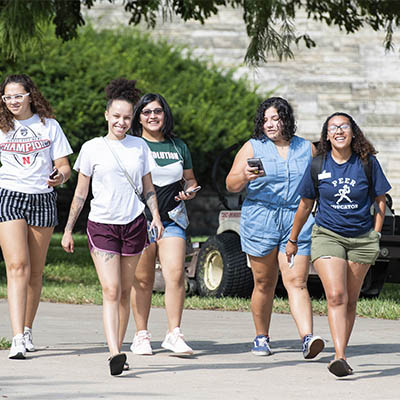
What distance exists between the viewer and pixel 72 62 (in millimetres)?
23188

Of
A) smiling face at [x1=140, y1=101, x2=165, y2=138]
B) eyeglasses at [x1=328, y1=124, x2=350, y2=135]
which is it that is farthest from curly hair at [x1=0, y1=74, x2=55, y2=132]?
eyeglasses at [x1=328, y1=124, x2=350, y2=135]

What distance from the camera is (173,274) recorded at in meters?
7.58

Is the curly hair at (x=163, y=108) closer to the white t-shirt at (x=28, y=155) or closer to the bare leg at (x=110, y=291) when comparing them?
the white t-shirt at (x=28, y=155)

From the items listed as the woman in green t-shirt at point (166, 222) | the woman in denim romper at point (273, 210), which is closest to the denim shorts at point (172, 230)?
the woman in green t-shirt at point (166, 222)

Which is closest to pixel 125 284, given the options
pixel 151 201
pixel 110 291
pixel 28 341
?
pixel 110 291

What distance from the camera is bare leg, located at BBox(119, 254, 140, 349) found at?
22.6ft

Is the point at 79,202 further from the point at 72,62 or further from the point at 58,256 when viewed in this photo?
the point at 72,62

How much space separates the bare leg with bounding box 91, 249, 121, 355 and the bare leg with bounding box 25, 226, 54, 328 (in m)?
0.81

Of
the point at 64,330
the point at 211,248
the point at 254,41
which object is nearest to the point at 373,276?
the point at 211,248

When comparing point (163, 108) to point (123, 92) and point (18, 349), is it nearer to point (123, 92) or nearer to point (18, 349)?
point (123, 92)

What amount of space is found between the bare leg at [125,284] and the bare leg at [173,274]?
56 cm

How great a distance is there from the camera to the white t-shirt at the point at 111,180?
22.5ft

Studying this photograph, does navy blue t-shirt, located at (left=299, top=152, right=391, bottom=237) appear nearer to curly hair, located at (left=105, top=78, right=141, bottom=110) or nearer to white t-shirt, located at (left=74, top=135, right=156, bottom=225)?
white t-shirt, located at (left=74, top=135, right=156, bottom=225)

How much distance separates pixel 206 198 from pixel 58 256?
356 inches
